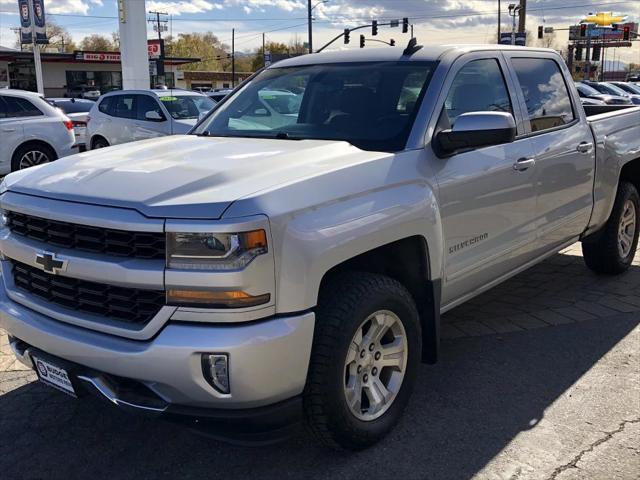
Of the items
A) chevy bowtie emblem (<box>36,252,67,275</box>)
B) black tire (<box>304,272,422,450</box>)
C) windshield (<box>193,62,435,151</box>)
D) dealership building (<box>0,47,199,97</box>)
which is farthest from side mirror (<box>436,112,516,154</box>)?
dealership building (<box>0,47,199,97</box>)

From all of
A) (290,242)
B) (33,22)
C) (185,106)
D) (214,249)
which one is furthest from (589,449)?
(33,22)

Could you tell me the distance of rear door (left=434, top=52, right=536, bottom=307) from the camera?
3543 mm

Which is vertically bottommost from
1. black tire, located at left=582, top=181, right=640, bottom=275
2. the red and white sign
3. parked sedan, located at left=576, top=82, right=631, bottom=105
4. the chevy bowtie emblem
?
black tire, located at left=582, top=181, right=640, bottom=275

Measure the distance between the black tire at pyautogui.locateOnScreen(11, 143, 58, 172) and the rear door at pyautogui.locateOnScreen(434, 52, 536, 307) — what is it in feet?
31.1

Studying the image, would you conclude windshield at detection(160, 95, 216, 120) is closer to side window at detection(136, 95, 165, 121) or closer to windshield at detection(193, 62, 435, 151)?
side window at detection(136, 95, 165, 121)

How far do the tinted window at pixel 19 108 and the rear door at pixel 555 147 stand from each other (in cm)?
951

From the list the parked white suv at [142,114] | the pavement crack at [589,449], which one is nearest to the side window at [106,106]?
the parked white suv at [142,114]

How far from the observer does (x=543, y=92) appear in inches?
184

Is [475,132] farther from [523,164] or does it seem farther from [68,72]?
[68,72]

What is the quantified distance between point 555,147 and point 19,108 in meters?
9.91

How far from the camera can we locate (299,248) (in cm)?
260

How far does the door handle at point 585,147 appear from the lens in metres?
4.81

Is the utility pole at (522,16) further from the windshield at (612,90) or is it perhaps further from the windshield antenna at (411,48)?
the windshield antenna at (411,48)

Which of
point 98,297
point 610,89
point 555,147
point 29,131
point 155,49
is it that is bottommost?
point 98,297
